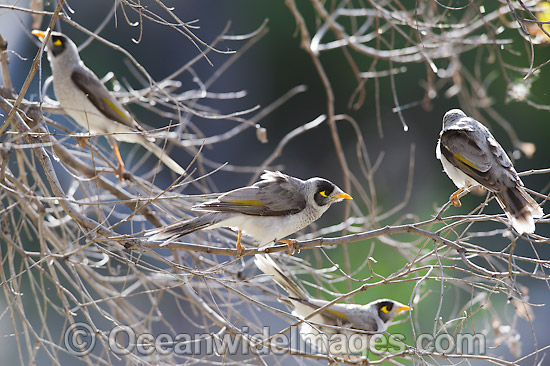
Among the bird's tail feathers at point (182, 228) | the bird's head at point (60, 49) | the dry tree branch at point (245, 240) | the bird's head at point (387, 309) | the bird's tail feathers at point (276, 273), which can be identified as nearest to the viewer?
the dry tree branch at point (245, 240)

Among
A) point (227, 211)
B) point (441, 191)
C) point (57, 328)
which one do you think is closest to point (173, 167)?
point (227, 211)

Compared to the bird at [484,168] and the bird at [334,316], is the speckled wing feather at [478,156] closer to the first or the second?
the bird at [484,168]

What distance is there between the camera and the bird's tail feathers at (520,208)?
3.53 meters

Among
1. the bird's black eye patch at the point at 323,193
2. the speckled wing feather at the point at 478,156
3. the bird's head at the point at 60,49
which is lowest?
the bird's black eye patch at the point at 323,193

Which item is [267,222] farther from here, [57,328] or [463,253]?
[57,328]

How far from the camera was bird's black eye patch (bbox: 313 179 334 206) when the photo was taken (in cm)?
440

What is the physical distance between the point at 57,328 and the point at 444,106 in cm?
797

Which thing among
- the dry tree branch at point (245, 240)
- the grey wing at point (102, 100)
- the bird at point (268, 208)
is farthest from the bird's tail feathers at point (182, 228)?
the grey wing at point (102, 100)

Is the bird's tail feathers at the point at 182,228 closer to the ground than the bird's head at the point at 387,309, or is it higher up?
higher up

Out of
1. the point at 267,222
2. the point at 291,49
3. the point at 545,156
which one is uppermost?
the point at 267,222

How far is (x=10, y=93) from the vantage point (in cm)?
423

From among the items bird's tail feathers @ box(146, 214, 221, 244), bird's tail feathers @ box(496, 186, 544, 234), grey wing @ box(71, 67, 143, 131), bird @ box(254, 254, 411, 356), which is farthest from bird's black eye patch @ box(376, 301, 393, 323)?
grey wing @ box(71, 67, 143, 131)

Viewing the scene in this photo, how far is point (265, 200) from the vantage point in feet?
14.1

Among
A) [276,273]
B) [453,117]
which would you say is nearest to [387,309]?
[276,273]
